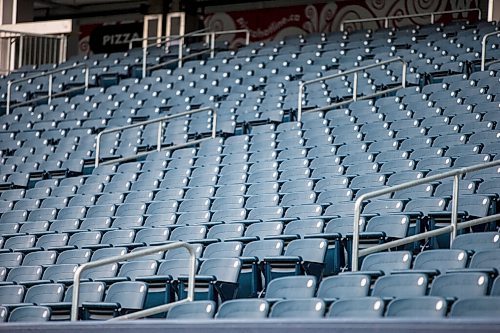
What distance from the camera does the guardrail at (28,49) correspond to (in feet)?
72.0

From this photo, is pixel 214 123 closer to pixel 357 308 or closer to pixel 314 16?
pixel 357 308

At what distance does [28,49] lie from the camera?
22.3 m

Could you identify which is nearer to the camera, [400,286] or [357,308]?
[357,308]

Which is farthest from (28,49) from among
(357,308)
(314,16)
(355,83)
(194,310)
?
(357,308)

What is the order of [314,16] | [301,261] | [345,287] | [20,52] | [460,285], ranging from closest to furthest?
[460,285], [345,287], [301,261], [20,52], [314,16]

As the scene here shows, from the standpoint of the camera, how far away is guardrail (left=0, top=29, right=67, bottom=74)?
22.0 m

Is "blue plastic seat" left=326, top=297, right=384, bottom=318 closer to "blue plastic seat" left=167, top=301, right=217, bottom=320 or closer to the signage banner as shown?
"blue plastic seat" left=167, top=301, right=217, bottom=320

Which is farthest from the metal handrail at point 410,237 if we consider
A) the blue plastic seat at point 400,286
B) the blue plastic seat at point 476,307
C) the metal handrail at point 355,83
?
the metal handrail at point 355,83

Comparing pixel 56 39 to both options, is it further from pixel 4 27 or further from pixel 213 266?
pixel 213 266

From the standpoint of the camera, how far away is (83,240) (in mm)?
11195

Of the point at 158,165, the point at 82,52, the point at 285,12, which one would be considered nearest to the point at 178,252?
the point at 158,165

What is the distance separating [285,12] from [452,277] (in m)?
19.0

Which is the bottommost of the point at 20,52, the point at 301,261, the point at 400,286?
the point at 301,261

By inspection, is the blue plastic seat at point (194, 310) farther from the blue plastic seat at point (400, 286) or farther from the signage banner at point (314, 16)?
the signage banner at point (314, 16)
